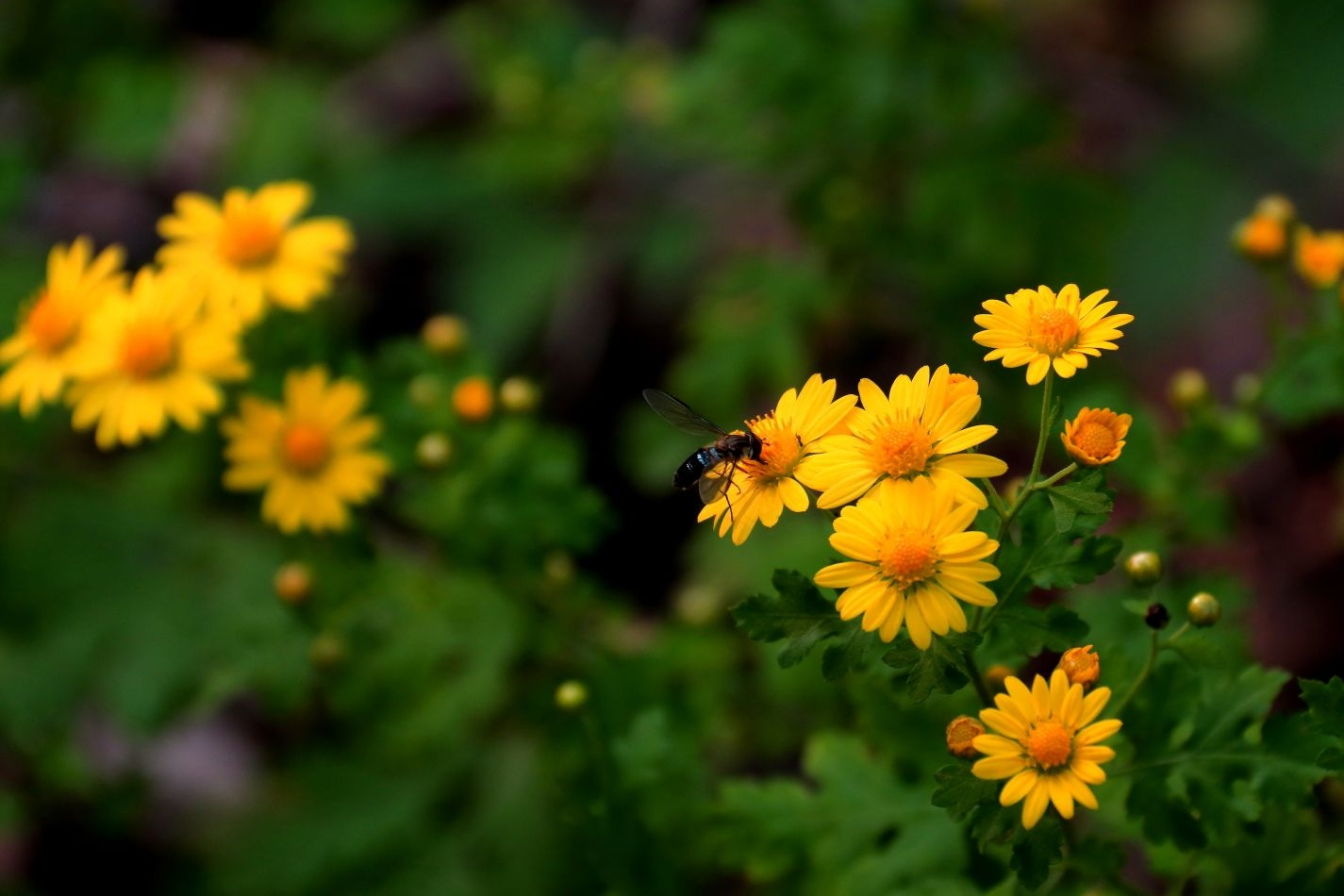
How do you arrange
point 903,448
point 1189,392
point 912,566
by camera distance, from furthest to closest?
point 1189,392
point 903,448
point 912,566

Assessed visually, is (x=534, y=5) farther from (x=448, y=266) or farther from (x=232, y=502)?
(x=232, y=502)

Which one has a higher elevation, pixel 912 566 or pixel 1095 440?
pixel 1095 440

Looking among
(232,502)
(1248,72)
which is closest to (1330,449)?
(1248,72)

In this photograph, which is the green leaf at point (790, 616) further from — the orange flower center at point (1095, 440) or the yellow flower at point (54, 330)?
the yellow flower at point (54, 330)

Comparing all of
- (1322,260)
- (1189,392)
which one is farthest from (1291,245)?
(1189,392)

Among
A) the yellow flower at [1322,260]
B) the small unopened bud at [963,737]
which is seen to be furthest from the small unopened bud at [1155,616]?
the yellow flower at [1322,260]

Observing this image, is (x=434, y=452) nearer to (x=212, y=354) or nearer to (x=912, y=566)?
(x=212, y=354)

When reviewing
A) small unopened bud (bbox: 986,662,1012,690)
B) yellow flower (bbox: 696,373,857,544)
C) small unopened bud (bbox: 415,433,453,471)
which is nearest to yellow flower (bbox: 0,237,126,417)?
small unopened bud (bbox: 415,433,453,471)
